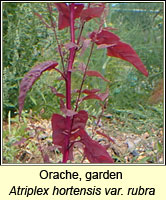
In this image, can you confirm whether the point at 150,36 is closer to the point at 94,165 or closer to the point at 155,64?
the point at 155,64

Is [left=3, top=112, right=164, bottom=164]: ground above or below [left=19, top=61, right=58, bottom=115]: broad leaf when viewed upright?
below

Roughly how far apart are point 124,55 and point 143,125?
1.65 metres

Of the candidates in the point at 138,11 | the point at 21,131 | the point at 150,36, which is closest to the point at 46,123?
the point at 21,131

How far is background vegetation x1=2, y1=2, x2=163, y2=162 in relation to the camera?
258cm

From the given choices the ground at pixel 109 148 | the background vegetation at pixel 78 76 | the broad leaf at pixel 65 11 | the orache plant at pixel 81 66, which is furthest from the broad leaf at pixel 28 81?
the background vegetation at pixel 78 76

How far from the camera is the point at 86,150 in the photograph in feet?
3.59

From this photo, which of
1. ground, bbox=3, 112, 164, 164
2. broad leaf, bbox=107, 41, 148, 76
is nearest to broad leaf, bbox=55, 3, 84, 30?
broad leaf, bbox=107, 41, 148, 76

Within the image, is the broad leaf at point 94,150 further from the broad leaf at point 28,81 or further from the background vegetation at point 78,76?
the background vegetation at point 78,76

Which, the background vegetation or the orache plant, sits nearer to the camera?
the orache plant

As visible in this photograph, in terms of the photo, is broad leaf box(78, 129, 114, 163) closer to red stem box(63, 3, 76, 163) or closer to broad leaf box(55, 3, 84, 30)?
red stem box(63, 3, 76, 163)

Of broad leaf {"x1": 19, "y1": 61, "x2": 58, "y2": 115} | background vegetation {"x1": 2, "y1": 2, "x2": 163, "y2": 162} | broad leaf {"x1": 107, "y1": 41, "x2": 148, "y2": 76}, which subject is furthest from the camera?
background vegetation {"x1": 2, "y1": 2, "x2": 163, "y2": 162}

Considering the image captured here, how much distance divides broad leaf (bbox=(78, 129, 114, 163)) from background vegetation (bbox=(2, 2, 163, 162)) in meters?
0.96

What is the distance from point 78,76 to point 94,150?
7.22 feet

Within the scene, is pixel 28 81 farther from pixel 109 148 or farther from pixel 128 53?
pixel 109 148
